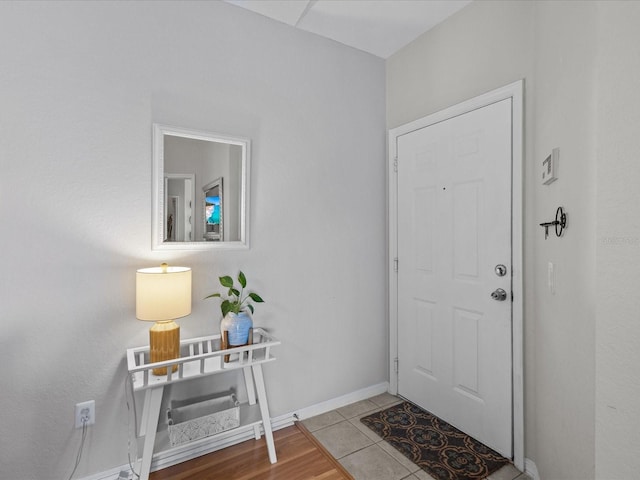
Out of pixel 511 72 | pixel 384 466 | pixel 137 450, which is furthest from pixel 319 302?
pixel 511 72

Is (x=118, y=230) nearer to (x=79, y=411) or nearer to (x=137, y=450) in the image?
(x=79, y=411)

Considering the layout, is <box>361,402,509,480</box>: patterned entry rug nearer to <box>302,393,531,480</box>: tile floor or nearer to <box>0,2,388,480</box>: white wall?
<box>302,393,531,480</box>: tile floor

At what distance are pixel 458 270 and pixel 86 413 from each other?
6.93 feet

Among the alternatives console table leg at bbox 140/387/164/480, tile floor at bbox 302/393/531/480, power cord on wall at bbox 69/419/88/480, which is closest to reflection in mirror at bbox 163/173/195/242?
console table leg at bbox 140/387/164/480

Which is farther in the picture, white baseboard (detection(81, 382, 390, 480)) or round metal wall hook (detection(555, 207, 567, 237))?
white baseboard (detection(81, 382, 390, 480))

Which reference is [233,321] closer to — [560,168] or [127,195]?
[127,195]

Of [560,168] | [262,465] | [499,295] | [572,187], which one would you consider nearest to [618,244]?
[572,187]

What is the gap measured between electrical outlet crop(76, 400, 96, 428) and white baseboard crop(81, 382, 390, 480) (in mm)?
266

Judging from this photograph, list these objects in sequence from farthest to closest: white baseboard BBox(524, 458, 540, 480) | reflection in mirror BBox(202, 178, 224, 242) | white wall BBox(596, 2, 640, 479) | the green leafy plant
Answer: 1. reflection in mirror BBox(202, 178, 224, 242)
2. the green leafy plant
3. white baseboard BBox(524, 458, 540, 480)
4. white wall BBox(596, 2, 640, 479)

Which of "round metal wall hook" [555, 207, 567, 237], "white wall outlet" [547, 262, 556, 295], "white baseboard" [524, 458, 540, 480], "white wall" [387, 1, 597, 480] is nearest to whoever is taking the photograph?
"white wall" [387, 1, 597, 480]

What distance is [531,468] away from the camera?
169 cm

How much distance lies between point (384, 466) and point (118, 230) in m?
1.82

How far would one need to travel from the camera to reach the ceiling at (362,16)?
6.52ft

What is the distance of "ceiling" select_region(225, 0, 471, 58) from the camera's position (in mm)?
1987
